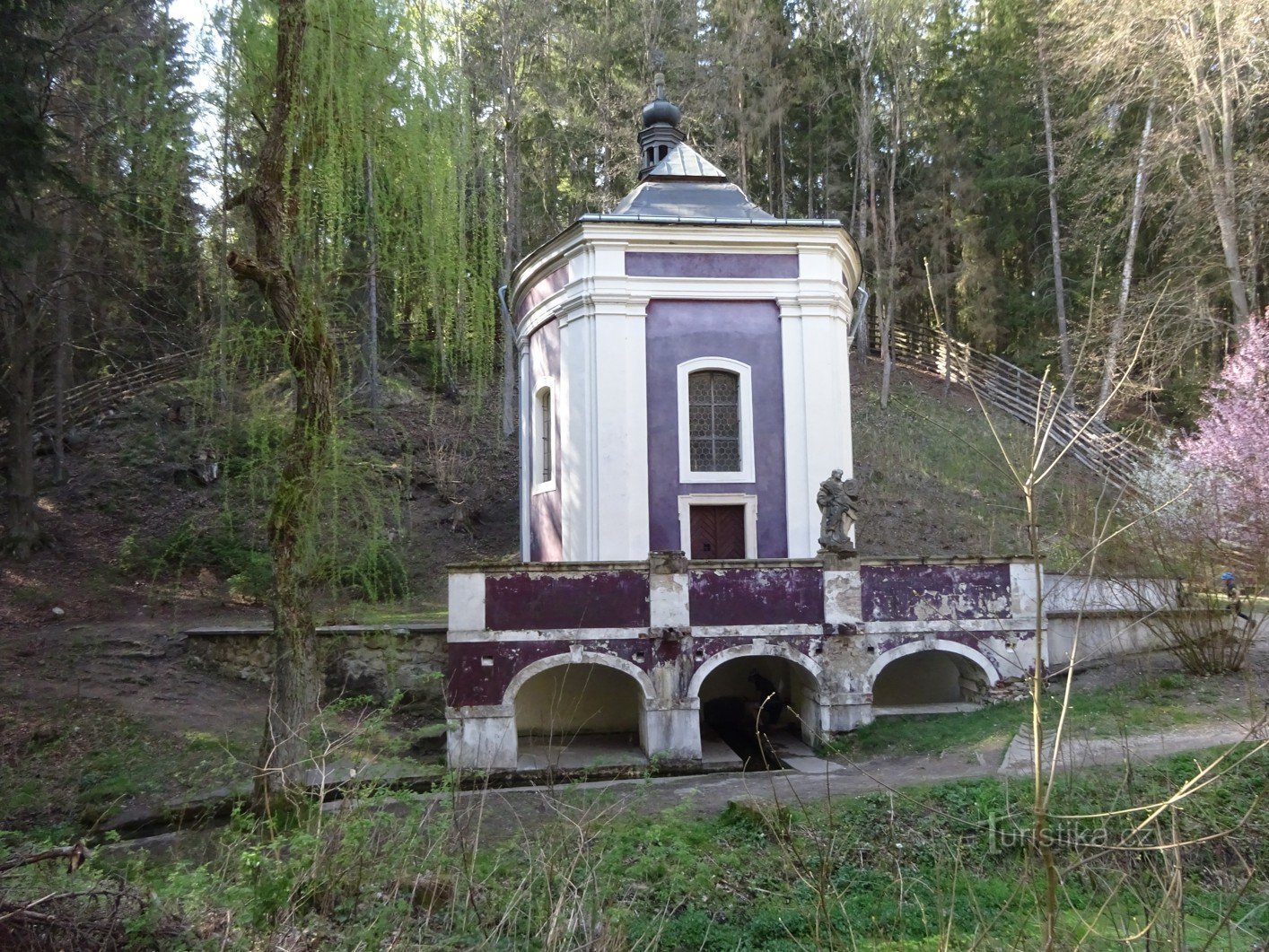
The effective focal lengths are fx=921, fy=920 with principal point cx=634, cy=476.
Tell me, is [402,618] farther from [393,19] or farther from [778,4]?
[778,4]

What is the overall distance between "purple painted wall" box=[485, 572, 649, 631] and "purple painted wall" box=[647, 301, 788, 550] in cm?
239

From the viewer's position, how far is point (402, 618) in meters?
18.6

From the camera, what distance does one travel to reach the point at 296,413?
8.36 m

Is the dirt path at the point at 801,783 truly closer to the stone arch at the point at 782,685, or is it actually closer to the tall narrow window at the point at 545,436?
the stone arch at the point at 782,685

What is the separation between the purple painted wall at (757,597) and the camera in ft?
44.9

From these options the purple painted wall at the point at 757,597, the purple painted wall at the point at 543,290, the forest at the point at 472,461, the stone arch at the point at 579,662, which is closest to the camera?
the forest at the point at 472,461

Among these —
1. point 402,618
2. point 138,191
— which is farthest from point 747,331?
point 138,191

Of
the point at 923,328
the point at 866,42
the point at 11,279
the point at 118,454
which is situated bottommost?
the point at 118,454

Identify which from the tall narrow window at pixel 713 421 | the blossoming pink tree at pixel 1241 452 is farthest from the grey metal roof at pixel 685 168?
the blossoming pink tree at pixel 1241 452

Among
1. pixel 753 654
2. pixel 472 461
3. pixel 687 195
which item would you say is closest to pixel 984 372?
pixel 472 461

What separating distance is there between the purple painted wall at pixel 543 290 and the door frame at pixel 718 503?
4.57 meters

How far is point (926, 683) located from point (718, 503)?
4.76 m

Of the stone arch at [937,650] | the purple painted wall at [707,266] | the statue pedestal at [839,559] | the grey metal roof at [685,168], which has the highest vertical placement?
the grey metal roof at [685,168]

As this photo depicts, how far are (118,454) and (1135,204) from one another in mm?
28329
